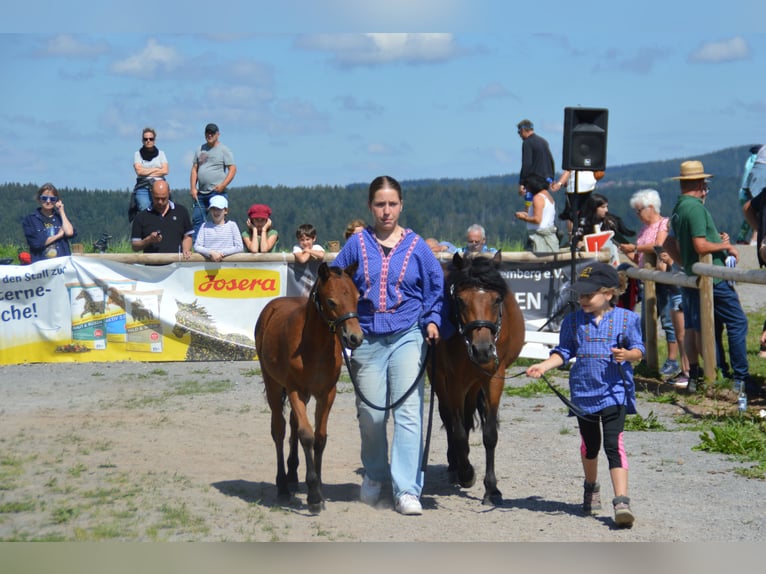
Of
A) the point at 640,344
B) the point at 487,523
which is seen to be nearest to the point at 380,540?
the point at 487,523

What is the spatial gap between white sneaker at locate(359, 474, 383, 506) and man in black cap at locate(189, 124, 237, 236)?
860 cm

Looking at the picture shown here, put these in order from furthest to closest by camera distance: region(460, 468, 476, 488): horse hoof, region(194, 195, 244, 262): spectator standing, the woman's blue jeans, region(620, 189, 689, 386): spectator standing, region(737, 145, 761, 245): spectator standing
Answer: region(737, 145, 761, 245): spectator standing
region(194, 195, 244, 262): spectator standing
region(620, 189, 689, 386): spectator standing
region(460, 468, 476, 488): horse hoof
the woman's blue jeans

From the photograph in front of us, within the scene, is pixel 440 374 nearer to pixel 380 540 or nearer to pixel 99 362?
pixel 380 540

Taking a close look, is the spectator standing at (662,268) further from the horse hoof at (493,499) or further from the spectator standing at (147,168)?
the spectator standing at (147,168)

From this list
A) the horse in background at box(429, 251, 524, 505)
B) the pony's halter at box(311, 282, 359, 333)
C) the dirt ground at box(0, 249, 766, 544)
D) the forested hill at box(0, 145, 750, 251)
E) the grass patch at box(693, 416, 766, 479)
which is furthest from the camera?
the forested hill at box(0, 145, 750, 251)

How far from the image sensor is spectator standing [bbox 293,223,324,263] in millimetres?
14383

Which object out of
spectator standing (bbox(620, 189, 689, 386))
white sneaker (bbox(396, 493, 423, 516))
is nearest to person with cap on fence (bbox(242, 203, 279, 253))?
spectator standing (bbox(620, 189, 689, 386))

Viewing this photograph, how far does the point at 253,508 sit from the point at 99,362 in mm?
7626

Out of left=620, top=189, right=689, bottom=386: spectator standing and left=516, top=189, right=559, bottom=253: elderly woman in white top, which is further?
left=516, top=189, right=559, bottom=253: elderly woman in white top

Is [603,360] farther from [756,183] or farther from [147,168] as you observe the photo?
[147,168]

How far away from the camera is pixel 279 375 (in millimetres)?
7699

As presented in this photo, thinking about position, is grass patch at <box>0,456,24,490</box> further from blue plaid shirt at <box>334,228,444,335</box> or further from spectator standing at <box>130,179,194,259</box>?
spectator standing at <box>130,179,194,259</box>

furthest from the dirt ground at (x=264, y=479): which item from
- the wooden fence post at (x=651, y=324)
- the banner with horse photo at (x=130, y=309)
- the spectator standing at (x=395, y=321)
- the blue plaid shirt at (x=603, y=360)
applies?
the banner with horse photo at (x=130, y=309)

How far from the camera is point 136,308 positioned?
569 inches
